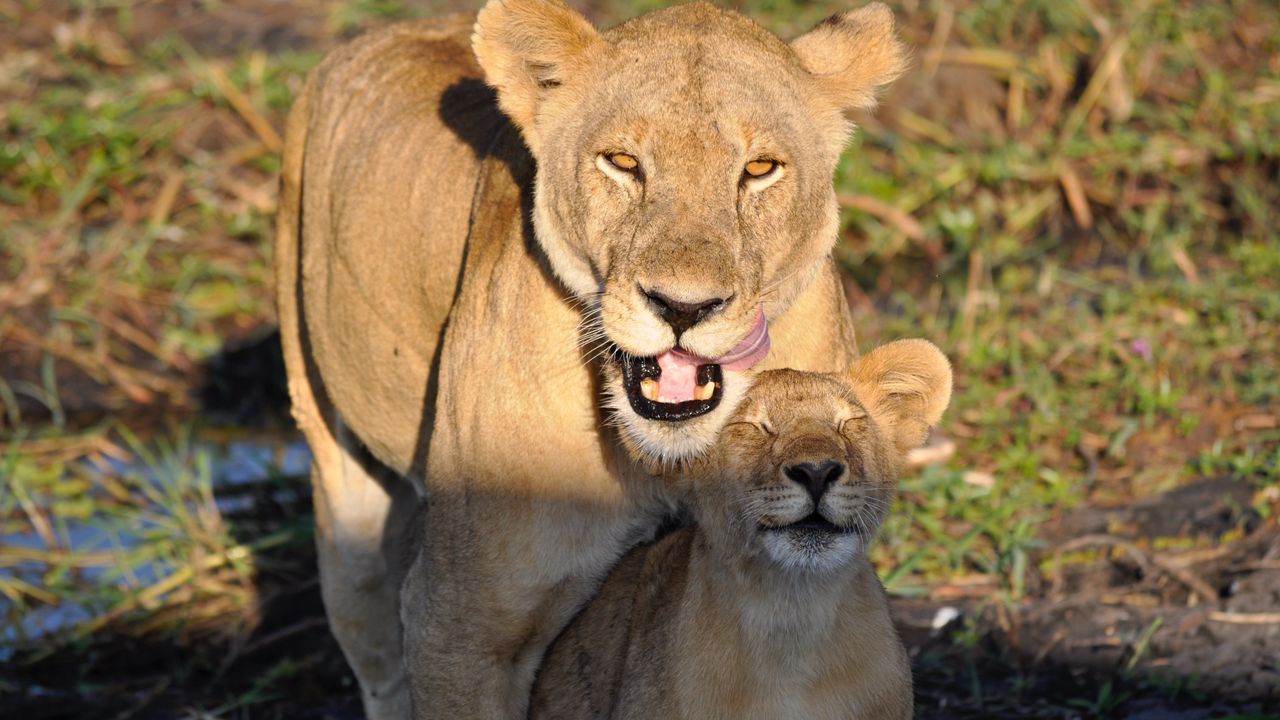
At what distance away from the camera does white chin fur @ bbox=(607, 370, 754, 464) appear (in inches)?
126

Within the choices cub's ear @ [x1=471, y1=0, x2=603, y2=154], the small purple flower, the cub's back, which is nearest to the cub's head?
the cub's back

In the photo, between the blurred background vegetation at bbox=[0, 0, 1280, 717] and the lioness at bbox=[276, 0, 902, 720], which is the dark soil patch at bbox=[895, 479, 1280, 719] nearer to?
the blurred background vegetation at bbox=[0, 0, 1280, 717]

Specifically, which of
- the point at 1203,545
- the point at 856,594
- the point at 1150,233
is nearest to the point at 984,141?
the point at 1150,233

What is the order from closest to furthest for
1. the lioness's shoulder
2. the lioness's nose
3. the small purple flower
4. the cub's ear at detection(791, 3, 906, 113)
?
the lioness's nose, the cub's ear at detection(791, 3, 906, 113), the lioness's shoulder, the small purple flower

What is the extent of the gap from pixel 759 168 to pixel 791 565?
0.72 meters

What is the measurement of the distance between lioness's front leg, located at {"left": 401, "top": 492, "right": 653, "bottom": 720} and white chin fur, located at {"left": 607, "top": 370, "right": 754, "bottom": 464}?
0.29 m

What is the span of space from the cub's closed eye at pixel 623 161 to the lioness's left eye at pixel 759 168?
0.20m

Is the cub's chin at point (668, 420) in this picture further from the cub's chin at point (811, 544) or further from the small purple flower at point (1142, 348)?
the small purple flower at point (1142, 348)

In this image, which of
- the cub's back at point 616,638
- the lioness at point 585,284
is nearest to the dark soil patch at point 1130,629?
the cub's back at point 616,638

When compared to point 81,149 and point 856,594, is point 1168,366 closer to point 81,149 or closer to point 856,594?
point 856,594

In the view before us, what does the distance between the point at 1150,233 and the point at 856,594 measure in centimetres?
434

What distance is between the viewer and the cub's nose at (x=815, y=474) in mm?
3055

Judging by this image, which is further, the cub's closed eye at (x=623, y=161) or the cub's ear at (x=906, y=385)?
the cub's ear at (x=906, y=385)

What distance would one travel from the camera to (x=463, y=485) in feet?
11.6
